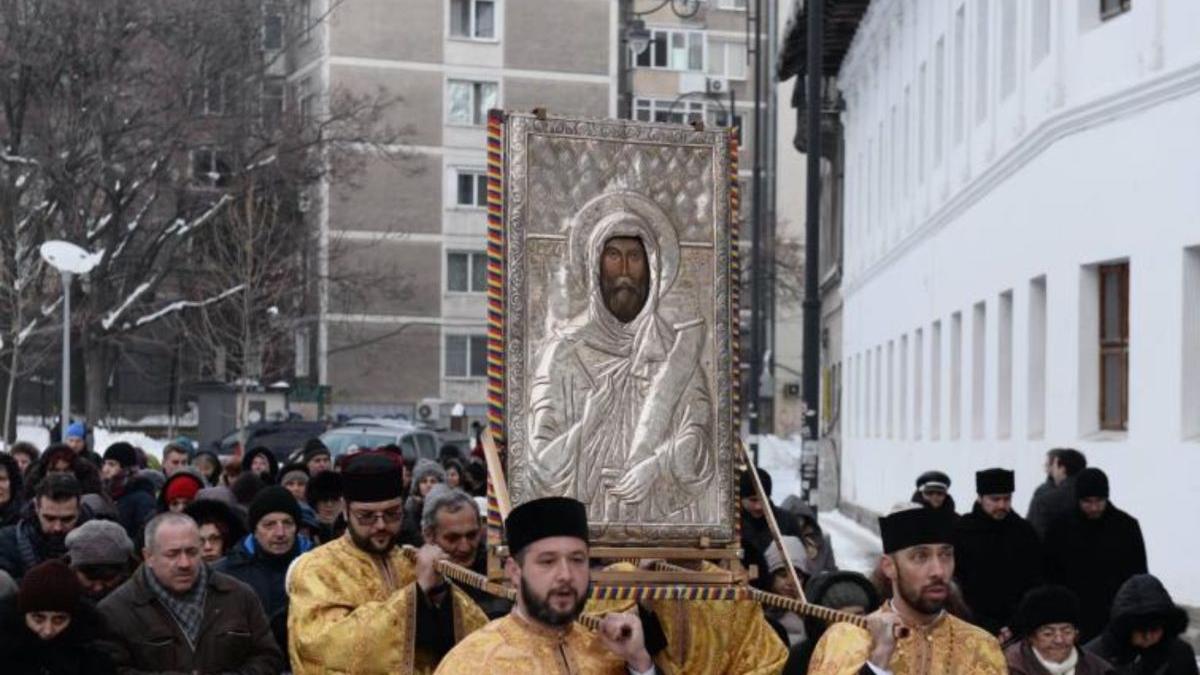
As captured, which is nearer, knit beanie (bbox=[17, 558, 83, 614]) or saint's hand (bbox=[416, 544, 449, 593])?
saint's hand (bbox=[416, 544, 449, 593])

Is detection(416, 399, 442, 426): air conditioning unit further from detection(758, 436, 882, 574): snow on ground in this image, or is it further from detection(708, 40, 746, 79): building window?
detection(708, 40, 746, 79): building window

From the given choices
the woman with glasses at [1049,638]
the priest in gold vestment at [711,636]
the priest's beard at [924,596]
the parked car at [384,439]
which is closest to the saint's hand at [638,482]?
the priest in gold vestment at [711,636]

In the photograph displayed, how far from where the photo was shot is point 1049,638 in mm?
9094

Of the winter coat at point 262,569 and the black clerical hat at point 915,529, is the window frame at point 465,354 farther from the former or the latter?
the black clerical hat at point 915,529

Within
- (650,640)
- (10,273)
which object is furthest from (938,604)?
(10,273)

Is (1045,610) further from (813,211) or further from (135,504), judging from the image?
(813,211)

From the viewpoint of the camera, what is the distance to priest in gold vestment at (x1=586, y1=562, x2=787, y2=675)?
7.23 meters

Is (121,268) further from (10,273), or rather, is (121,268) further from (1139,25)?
(1139,25)

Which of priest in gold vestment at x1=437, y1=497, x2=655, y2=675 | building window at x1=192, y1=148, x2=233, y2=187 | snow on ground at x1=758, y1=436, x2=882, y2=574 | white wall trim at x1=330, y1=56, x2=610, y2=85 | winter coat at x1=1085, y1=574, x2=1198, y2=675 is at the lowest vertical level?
snow on ground at x1=758, y1=436, x2=882, y2=574

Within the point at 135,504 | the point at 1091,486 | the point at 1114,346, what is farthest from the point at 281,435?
the point at 1091,486

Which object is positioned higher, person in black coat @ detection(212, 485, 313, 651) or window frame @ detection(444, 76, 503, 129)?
window frame @ detection(444, 76, 503, 129)

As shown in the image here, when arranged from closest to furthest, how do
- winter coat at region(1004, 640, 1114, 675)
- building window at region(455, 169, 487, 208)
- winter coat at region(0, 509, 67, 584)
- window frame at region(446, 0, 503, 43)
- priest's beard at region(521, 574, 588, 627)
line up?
priest's beard at region(521, 574, 588, 627)
winter coat at region(1004, 640, 1114, 675)
winter coat at region(0, 509, 67, 584)
window frame at region(446, 0, 503, 43)
building window at region(455, 169, 487, 208)

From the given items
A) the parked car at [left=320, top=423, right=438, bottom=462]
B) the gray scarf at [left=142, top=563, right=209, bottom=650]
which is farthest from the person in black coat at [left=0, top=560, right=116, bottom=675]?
the parked car at [left=320, top=423, right=438, bottom=462]

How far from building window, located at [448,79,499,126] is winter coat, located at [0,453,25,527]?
49.3 meters
